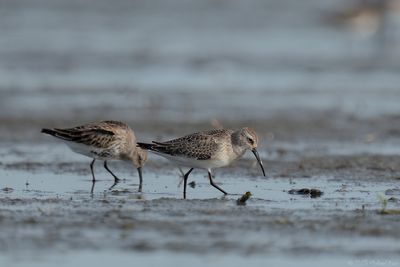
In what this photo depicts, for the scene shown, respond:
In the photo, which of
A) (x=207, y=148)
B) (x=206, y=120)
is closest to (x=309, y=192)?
(x=207, y=148)

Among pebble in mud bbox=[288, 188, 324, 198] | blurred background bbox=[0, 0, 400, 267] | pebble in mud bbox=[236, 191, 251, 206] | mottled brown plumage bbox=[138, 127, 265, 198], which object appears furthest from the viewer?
mottled brown plumage bbox=[138, 127, 265, 198]

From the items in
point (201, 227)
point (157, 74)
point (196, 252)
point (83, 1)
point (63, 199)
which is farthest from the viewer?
point (83, 1)

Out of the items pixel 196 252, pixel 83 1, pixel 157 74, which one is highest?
pixel 83 1

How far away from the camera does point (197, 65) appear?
72.9 ft

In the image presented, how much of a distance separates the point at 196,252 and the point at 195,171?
492cm

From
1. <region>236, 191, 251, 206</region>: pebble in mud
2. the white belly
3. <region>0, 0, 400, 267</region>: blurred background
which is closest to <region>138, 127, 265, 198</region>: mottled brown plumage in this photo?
<region>0, 0, 400, 267</region>: blurred background

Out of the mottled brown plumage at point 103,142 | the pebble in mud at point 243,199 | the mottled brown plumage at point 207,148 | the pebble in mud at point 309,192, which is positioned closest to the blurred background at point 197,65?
the mottled brown plumage at point 103,142

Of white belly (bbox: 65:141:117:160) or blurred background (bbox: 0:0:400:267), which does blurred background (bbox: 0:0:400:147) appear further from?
white belly (bbox: 65:141:117:160)

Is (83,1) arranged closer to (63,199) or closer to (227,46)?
(227,46)

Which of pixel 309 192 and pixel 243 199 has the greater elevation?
pixel 309 192

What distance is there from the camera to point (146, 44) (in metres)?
25.9

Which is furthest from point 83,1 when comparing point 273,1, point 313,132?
point 313,132

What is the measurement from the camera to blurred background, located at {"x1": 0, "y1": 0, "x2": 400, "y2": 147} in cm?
1645

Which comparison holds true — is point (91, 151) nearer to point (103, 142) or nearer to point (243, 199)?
point (103, 142)
